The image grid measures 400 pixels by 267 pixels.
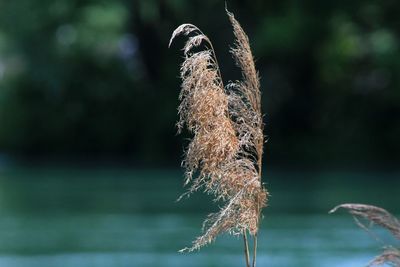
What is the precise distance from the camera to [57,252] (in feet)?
52.7

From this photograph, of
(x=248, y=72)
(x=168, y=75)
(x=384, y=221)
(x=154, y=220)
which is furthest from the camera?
(x=168, y=75)

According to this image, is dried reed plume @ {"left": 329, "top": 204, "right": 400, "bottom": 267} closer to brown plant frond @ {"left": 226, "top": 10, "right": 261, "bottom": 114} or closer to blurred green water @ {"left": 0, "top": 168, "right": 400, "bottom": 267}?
brown plant frond @ {"left": 226, "top": 10, "right": 261, "bottom": 114}

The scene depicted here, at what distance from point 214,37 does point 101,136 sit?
5.51 meters

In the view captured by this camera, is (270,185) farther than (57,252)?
Yes

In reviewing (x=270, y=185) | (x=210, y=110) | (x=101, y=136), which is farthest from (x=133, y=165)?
(x=210, y=110)

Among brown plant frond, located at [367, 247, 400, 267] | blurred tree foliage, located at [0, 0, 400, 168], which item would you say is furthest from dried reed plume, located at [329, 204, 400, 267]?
blurred tree foliage, located at [0, 0, 400, 168]

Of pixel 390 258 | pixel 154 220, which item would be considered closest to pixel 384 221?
pixel 390 258

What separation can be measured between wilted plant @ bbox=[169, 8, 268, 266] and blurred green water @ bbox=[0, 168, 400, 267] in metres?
10.6

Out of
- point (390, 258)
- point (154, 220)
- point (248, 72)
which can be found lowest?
point (390, 258)

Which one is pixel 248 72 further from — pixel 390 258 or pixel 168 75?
pixel 168 75

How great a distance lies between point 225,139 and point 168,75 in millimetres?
27113

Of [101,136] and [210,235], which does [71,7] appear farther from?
[210,235]

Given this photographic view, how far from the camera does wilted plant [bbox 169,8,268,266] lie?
12.7 ft

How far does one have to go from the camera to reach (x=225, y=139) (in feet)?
12.8
